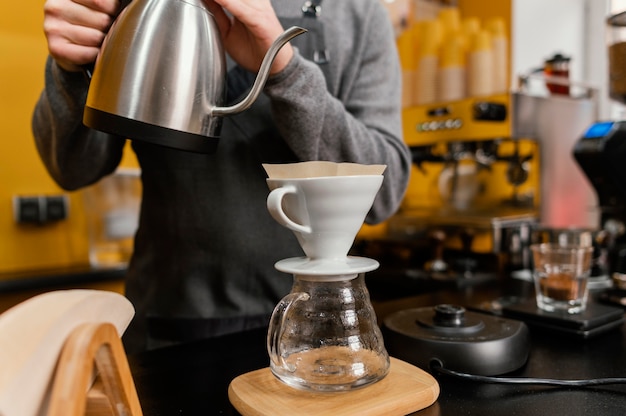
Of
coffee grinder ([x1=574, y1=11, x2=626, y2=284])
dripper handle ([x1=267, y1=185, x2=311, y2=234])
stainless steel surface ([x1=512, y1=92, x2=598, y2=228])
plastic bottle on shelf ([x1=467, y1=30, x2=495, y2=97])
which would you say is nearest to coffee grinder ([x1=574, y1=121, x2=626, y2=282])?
coffee grinder ([x1=574, y1=11, x2=626, y2=284])

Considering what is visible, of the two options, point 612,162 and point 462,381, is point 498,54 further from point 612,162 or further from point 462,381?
point 462,381

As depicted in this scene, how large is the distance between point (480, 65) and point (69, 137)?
1.51m

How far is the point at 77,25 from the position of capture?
65cm

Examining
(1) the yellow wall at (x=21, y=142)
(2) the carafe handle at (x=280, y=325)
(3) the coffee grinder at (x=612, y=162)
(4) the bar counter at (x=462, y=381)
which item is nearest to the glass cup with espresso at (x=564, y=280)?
(4) the bar counter at (x=462, y=381)

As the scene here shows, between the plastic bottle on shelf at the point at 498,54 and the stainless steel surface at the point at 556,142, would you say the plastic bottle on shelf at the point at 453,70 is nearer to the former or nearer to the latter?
the plastic bottle on shelf at the point at 498,54

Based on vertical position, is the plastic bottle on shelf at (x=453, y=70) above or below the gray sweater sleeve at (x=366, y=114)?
above

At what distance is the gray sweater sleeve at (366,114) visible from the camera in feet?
2.61

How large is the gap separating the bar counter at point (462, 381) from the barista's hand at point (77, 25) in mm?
397

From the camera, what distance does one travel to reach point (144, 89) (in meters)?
0.59

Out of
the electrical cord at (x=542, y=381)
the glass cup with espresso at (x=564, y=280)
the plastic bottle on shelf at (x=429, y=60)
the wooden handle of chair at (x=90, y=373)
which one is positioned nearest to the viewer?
the wooden handle of chair at (x=90, y=373)

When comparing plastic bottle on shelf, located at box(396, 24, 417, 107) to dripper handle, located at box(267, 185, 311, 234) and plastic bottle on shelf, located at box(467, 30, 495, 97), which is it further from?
dripper handle, located at box(267, 185, 311, 234)

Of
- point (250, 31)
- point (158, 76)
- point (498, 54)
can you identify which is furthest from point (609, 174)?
point (158, 76)

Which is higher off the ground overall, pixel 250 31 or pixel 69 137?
pixel 250 31

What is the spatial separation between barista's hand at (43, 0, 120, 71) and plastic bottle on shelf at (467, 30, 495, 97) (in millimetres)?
1545
